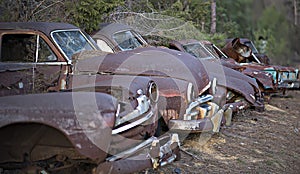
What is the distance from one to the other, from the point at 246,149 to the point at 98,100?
3586 millimetres

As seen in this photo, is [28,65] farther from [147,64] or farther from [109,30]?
[109,30]

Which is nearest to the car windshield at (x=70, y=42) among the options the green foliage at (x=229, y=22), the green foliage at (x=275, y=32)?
the green foliage at (x=275, y=32)

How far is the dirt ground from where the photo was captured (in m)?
5.58

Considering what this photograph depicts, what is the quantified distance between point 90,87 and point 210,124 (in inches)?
77.5

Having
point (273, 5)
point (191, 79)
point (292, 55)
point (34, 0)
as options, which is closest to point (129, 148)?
point (191, 79)

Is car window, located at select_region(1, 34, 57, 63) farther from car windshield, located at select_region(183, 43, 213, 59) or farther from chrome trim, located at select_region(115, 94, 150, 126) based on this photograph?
car windshield, located at select_region(183, 43, 213, 59)

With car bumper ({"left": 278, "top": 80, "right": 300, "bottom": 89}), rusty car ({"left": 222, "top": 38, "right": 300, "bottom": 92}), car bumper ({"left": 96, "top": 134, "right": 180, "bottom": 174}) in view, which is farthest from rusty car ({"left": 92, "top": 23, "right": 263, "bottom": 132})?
car bumper ({"left": 278, "top": 80, "right": 300, "bottom": 89})

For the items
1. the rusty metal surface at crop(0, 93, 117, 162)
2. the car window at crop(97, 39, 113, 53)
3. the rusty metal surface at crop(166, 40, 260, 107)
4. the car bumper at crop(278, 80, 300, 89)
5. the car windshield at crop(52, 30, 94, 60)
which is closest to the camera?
the rusty metal surface at crop(0, 93, 117, 162)

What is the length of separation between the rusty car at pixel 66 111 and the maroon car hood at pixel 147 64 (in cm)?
9

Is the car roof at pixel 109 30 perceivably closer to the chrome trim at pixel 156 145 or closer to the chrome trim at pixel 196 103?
the chrome trim at pixel 196 103

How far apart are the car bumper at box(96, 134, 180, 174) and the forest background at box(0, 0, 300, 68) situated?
5.21 metres

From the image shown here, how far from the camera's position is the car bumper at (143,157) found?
3.81m

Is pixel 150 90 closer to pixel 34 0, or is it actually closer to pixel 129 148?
pixel 129 148

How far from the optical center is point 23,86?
5457mm
